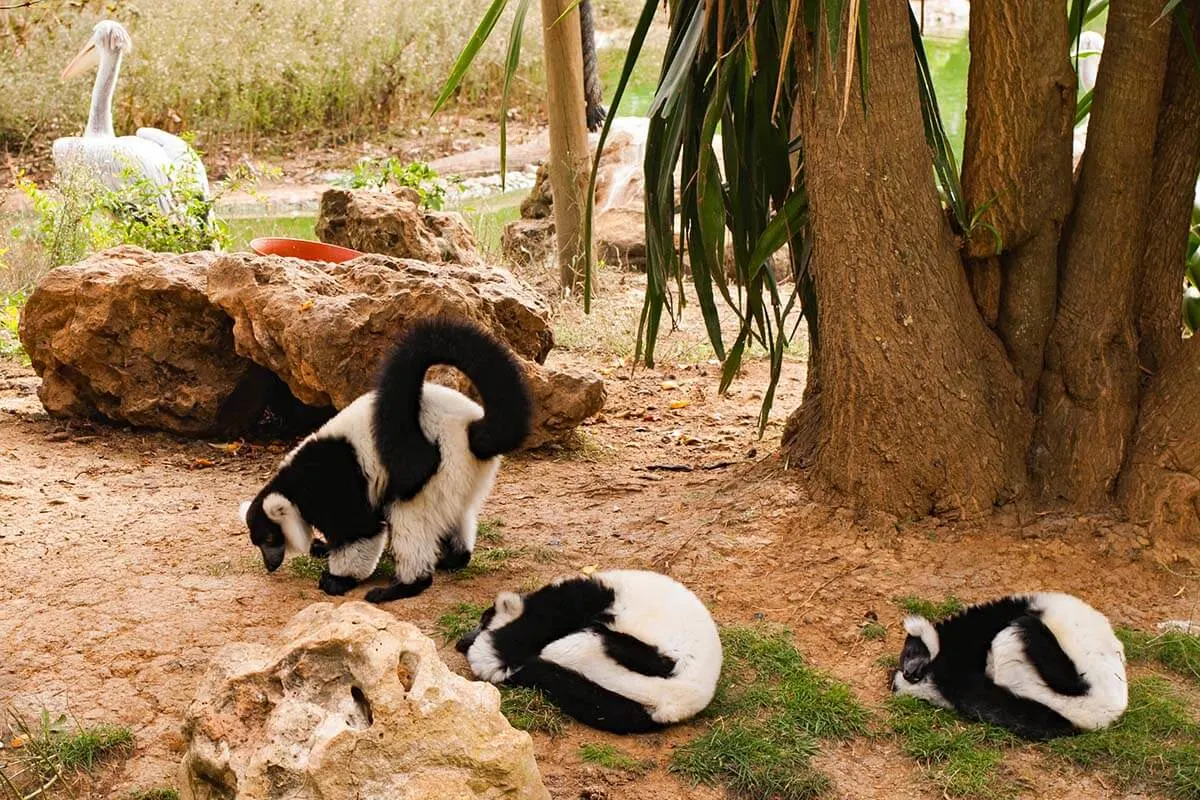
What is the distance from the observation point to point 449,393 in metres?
4.95

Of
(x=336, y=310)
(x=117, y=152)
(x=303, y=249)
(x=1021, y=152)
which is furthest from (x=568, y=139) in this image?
(x=1021, y=152)

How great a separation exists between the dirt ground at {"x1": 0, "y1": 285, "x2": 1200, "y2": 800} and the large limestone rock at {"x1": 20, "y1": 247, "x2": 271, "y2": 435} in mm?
339

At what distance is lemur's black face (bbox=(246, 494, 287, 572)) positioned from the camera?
191 inches

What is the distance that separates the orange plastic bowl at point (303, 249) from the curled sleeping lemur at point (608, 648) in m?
3.73

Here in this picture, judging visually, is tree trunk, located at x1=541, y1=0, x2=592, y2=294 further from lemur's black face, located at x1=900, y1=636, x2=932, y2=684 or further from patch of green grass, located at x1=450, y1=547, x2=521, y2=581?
lemur's black face, located at x1=900, y1=636, x2=932, y2=684

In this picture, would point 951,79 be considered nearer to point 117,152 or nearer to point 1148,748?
point 117,152

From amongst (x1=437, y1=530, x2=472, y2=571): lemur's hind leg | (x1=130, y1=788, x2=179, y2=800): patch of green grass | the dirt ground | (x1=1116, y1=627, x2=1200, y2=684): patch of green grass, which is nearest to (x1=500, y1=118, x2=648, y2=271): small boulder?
the dirt ground

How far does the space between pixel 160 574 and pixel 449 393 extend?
1.31m

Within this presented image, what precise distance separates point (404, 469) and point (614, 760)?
147 cm

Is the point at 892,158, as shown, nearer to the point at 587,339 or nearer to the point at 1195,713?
the point at 1195,713

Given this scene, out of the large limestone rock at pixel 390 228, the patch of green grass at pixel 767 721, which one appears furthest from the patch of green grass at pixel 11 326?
the patch of green grass at pixel 767 721

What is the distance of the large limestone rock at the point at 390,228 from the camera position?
26.8 ft

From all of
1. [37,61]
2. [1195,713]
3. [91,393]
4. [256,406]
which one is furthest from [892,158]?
[37,61]

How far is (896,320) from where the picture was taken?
15.5ft
